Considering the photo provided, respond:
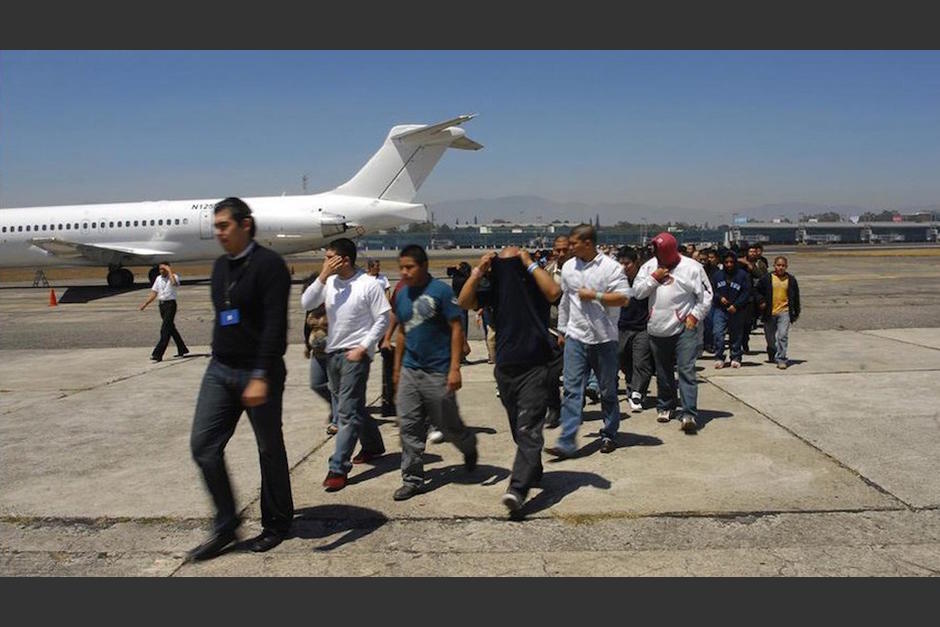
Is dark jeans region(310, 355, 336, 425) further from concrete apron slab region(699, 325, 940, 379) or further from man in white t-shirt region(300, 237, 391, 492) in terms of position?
concrete apron slab region(699, 325, 940, 379)

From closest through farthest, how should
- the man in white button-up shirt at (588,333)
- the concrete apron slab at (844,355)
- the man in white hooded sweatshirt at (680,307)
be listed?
1. the man in white button-up shirt at (588,333)
2. the man in white hooded sweatshirt at (680,307)
3. the concrete apron slab at (844,355)

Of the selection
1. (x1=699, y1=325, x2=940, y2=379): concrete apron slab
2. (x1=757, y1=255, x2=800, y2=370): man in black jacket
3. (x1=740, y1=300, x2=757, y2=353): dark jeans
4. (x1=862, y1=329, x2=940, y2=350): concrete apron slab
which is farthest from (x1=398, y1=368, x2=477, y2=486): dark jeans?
(x1=862, y1=329, x2=940, y2=350): concrete apron slab

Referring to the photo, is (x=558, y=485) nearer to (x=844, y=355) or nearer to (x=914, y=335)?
(x=844, y=355)

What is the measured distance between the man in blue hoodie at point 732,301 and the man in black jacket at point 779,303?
24 centimetres

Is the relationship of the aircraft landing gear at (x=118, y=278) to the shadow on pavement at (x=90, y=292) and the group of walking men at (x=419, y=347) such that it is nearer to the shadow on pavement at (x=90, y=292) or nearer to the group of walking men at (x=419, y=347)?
the shadow on pavement at (x=90, y=292)

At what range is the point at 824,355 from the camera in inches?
427

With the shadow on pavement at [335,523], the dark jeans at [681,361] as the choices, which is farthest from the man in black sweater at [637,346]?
the shadow on pavement at [335,523]

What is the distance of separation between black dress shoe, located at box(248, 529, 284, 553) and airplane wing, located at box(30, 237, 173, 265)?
2842 centimetres

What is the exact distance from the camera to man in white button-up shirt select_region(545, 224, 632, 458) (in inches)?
234

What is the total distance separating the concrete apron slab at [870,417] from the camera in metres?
5.36

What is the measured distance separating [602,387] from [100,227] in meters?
30.2

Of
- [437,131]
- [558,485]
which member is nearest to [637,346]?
[558,485]

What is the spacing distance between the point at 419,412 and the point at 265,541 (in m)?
1.37

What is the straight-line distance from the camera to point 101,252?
2977 centimetres
